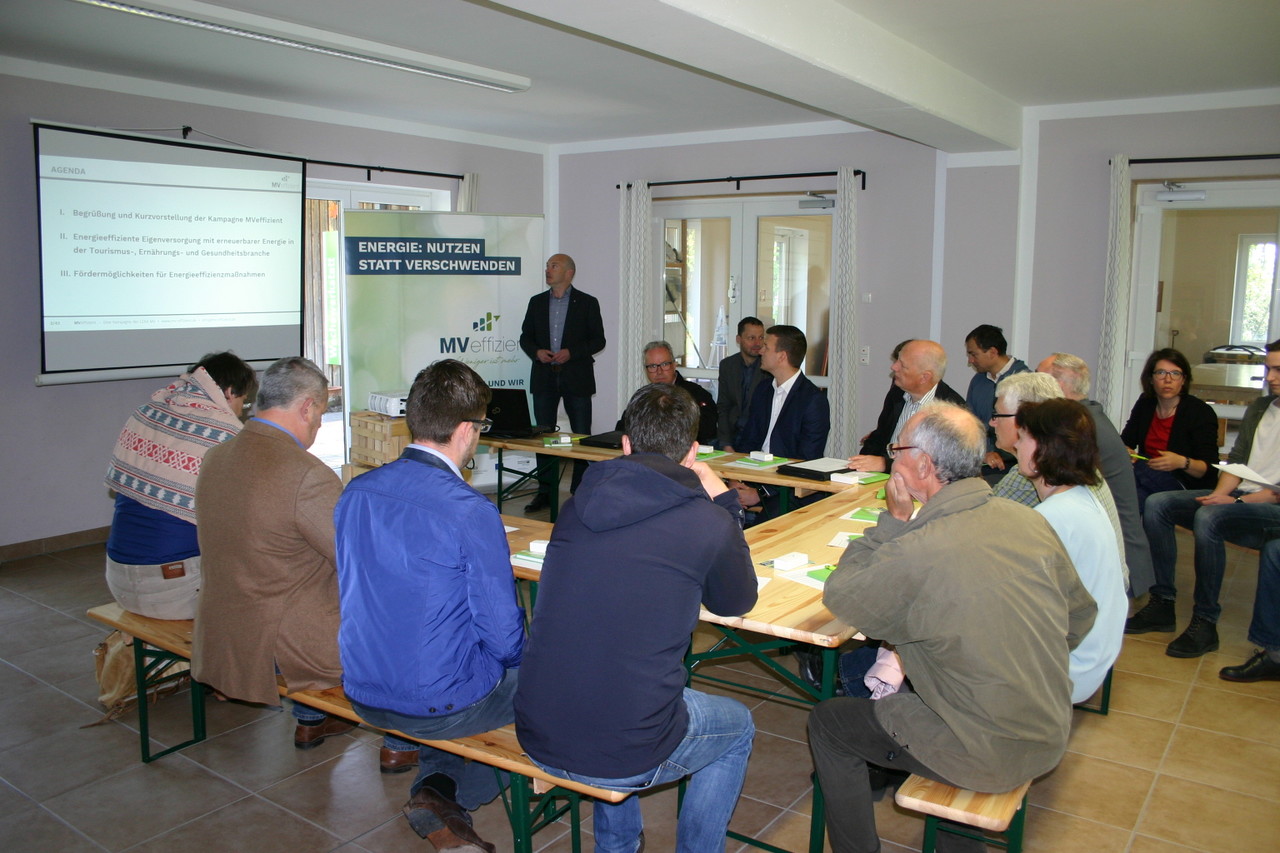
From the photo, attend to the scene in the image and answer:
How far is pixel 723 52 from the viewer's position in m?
3.74

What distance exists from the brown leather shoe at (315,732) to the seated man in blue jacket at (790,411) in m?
2.23

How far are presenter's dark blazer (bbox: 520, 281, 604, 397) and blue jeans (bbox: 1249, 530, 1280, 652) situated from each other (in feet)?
15.0

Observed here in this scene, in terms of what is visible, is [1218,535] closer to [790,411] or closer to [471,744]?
[790,411]

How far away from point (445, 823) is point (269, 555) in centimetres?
90

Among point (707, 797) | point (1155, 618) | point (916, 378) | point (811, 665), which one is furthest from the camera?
point (1155, 618)

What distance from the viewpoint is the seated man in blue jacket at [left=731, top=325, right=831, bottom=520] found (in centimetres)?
485

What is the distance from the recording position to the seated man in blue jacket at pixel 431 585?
217 centimetres

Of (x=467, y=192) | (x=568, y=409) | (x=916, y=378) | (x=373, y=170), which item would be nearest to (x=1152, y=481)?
(x=916, y=378)

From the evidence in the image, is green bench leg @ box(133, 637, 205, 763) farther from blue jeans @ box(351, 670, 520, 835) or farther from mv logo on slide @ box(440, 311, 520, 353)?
Answer: mv logo on slide @ box(440, 311, 520, 353)

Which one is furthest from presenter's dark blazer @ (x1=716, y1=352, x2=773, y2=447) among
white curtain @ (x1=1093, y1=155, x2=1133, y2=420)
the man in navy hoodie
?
the man in navy hoodie

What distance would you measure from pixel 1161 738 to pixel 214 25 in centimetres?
507

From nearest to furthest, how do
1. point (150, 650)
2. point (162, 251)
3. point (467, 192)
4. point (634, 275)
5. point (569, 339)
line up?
point (150, 650) → point (162, 251) → point (569, 339) → point (467, 192) → point (634, 275)

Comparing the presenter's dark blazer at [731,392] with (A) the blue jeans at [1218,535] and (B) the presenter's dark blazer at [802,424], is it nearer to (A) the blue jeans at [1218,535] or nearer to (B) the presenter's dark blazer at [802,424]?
(B) the presenter's dark blazer at [802,424]

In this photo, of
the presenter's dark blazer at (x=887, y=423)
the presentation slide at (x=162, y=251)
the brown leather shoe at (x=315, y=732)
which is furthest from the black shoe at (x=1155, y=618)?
the presentation slide at (x=162, y=251)
